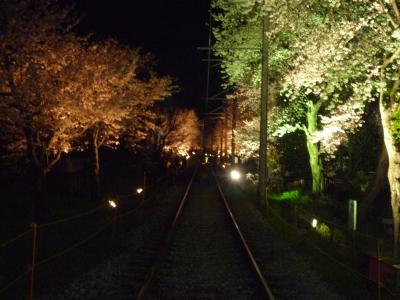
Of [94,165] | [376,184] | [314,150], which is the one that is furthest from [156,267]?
[314,150]

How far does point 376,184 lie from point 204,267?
11447 mm

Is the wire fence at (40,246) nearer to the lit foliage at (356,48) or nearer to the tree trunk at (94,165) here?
the tree trunk at (94,165)

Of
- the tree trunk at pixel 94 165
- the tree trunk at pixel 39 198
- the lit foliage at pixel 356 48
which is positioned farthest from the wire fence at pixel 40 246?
the lit foliage at pixel 356 48

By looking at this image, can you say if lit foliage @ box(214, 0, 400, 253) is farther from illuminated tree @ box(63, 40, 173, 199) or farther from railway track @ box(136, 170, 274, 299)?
illuminated tree @ box(63, 40, 173, 199)

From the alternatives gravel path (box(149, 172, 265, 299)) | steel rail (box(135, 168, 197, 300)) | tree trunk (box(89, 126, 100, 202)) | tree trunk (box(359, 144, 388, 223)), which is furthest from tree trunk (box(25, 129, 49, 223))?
tree trunk (box(359, 144, 388, 223))

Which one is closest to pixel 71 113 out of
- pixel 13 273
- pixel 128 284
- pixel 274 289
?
pixel 13 273

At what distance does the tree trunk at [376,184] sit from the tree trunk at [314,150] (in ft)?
19.7

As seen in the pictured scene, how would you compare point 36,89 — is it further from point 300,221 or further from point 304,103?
point 304,103

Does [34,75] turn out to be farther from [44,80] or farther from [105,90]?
[105,90]

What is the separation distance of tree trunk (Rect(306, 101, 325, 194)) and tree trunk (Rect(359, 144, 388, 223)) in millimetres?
6006

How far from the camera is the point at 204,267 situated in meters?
11.5

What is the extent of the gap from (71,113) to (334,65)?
9.31 metres

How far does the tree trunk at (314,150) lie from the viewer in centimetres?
2609

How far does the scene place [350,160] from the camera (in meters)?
29.1
